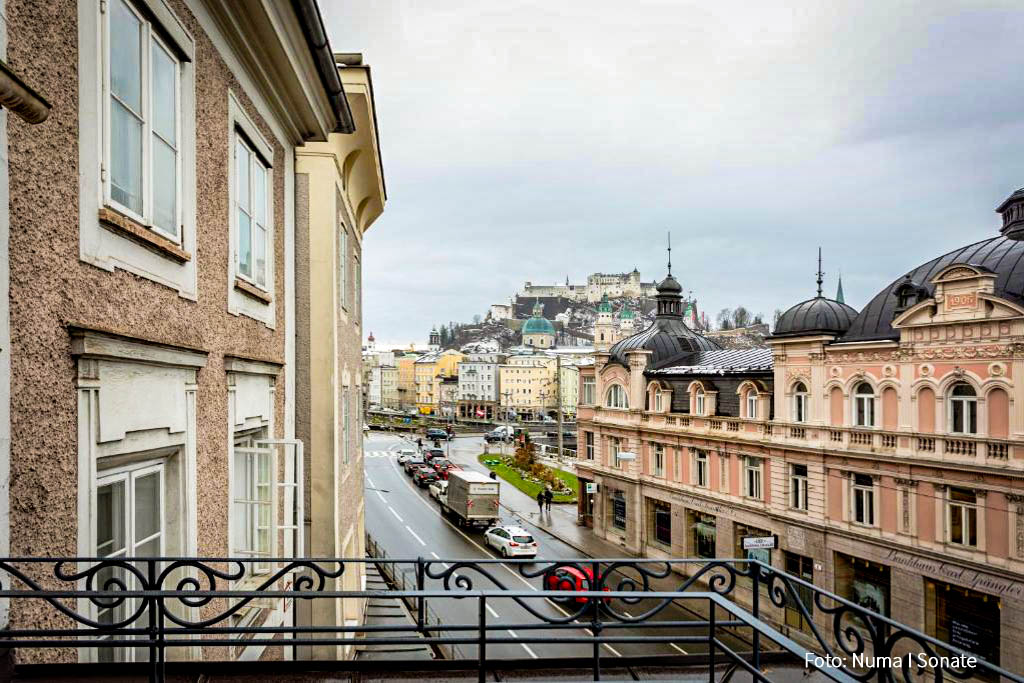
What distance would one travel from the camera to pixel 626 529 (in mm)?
33969

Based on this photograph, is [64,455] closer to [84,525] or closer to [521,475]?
[84,525]

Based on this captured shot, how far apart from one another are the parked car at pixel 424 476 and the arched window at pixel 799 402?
106 ft

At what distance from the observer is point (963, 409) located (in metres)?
18.8

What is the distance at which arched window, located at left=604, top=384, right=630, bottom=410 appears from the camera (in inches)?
1357

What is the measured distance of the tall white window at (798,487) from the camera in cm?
2412

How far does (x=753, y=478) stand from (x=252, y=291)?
78.3ft

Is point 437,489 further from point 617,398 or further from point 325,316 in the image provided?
point 325,316

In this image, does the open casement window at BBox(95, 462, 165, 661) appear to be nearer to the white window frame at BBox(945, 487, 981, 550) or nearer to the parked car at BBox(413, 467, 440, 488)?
the white window frame at BBox(945, 487, 981, 550)

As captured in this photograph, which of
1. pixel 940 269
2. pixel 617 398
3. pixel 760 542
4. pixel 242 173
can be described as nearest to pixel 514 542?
pixel 617 398

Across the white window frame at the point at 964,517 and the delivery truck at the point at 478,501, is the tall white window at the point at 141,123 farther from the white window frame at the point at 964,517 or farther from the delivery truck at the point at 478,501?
the delivery truck at the point at 478,501

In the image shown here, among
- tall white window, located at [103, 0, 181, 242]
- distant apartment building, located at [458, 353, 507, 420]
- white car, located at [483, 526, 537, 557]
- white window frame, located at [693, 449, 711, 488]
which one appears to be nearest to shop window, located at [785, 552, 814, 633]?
white window frame, located at [693, 449, 711, 488]

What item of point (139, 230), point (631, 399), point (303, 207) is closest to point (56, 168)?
point (139, 230)

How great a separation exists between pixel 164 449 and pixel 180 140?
2.16 m

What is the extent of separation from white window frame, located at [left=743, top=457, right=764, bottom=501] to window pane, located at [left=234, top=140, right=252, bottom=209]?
2342 centimetres
